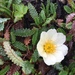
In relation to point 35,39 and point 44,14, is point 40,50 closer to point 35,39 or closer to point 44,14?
point 35,39

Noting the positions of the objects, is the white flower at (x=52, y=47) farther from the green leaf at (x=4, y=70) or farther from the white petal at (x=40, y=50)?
the green leaf at (x=4, y=70)

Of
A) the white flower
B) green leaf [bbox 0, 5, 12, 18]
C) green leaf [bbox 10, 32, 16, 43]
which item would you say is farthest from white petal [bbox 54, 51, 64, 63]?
green leaf [bbox 0, 5, 12, 18]

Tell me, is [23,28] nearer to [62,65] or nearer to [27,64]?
[27,64]

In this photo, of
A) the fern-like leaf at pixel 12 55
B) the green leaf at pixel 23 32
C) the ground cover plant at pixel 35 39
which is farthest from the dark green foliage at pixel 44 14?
the fern-like leaf at pixel 12 55

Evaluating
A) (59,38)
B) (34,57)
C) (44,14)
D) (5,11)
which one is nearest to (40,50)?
(34,57)

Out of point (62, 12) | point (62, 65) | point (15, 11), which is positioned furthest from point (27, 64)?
point (62, 12)

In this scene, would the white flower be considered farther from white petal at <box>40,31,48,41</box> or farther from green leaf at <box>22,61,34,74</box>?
green leaf at <box>22,61,34,74</box>
